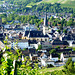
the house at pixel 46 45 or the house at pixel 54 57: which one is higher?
the house at pixel 46 45

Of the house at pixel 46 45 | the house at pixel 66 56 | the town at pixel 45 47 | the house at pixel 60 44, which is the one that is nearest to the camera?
the town at pixel 45 47

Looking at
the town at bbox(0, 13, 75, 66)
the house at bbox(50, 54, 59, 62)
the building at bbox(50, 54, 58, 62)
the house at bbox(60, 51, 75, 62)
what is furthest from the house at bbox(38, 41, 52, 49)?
the house at bbox(60, 51, 75, 62)

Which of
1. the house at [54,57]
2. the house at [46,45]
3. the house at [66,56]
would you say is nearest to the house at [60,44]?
the house at [46,45]

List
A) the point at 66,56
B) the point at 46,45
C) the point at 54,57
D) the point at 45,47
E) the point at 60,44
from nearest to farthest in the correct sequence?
the point at 66,56 < the point at 54,57 < the point at 45,47 < the point at 46,45 < the point at 60,44

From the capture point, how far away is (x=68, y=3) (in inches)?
5123

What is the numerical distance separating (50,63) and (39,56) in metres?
4.24

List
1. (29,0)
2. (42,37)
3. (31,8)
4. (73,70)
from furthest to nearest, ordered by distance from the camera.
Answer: (29,0) → (31,8) → (42,37) → (73,70)

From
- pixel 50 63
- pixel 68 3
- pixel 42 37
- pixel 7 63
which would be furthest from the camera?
pixel 68 3

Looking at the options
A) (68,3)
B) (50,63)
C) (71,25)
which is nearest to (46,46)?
(50,63)

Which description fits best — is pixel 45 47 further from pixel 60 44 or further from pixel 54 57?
pixel 54 57

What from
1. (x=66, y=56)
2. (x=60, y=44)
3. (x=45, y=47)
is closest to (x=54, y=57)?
(x=66, y=56)

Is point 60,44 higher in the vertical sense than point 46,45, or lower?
lower

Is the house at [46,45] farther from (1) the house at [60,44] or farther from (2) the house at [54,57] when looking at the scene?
(2) the house at [54,57]

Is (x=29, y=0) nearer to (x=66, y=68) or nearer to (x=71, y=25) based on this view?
(x=71, y=25)
